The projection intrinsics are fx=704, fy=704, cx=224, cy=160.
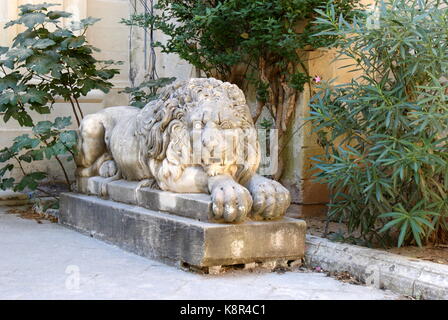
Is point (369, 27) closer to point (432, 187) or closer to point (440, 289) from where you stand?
point (432, 187)

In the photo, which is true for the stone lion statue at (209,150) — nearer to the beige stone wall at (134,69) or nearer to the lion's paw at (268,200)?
the lion's paw at (268,200)

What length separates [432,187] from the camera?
4.55 meters

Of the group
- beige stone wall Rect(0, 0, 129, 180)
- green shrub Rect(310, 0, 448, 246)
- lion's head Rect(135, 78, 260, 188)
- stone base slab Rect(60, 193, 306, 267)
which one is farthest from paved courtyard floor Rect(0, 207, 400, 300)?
beige stone wall Rect(0, 0, 129, 180)

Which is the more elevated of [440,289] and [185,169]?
[185,169]

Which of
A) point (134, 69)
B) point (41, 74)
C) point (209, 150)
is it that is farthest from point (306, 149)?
point (134, 69)

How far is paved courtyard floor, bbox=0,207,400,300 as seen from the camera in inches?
153

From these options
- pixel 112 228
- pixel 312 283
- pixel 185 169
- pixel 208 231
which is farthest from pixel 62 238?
pixel 312 283

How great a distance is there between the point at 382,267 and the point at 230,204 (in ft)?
3.21

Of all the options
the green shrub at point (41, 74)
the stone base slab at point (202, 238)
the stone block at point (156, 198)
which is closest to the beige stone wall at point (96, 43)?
the green shrub at point (41, 74)

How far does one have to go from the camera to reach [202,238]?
14.0 ft

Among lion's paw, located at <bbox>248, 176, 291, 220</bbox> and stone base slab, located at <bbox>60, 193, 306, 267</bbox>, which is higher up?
lion's paw, located at <bbox>248, 176, 291, 220</bbox>

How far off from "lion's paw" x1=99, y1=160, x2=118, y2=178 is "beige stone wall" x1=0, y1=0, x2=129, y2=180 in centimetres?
231

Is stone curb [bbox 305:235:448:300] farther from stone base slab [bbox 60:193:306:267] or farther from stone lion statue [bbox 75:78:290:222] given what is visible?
stone lion statue [bbox 75:78:290:222]

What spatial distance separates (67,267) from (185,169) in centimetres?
100
